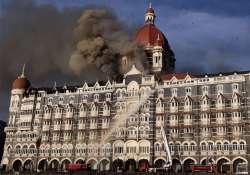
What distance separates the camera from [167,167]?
71.8m

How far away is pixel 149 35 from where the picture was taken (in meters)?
102

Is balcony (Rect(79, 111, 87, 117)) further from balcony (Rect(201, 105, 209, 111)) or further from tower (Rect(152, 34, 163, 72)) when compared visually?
balcony (Rect(201, 105, 209, 111))

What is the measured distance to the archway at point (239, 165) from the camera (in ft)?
235

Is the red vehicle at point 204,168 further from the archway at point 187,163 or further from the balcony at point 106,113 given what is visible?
the balcony at point 106,113

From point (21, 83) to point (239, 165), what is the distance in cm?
6147

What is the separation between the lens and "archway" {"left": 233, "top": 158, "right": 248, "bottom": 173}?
71500 mm

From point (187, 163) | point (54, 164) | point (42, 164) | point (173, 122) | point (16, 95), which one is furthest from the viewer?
point (16, 95)

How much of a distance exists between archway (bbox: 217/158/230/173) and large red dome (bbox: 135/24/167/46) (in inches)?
1504

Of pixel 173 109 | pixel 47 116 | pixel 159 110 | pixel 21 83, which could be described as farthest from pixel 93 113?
pixel 21 83

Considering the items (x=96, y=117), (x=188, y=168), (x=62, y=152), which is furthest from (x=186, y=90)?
(x=62, y=152)

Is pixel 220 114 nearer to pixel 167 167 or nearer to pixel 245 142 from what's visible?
pixel 245 142

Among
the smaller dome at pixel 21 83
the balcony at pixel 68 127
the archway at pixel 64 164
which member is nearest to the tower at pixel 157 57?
the balcony at pixel 68 127

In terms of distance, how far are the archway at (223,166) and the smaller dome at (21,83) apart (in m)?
56.4

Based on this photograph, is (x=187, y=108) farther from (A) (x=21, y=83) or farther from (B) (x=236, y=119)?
(A) (x=21, y=83)
